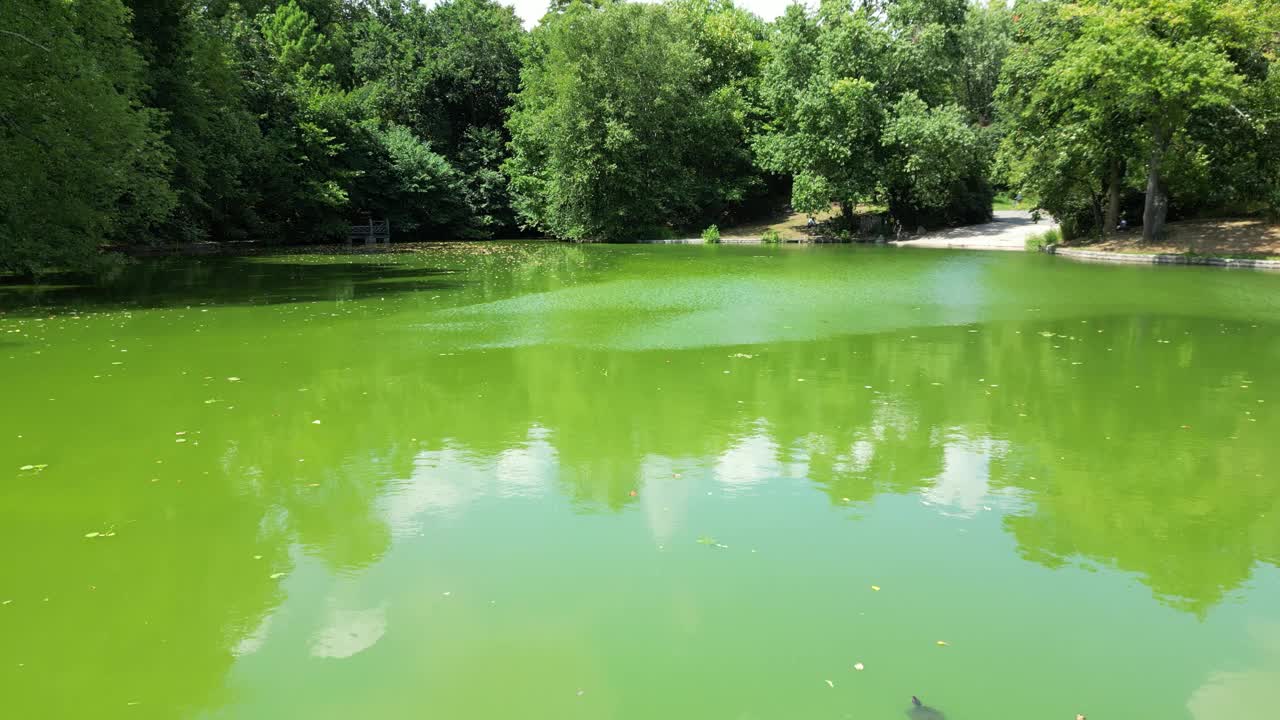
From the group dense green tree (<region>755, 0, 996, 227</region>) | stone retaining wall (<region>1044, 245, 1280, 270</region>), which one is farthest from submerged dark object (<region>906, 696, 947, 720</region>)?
dense green tree (<region>755, 0, 996, 227</region>)

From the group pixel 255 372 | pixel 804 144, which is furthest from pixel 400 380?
pixel 804 144

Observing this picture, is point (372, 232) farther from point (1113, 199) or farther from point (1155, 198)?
point (1155, 198)

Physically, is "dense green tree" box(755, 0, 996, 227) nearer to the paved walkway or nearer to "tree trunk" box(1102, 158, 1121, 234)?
the paved walkway

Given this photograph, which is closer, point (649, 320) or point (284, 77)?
point (649, 320)

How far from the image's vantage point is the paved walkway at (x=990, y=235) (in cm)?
3182

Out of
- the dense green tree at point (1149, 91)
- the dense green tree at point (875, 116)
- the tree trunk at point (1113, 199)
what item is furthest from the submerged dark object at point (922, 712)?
the dense green tree at point (875, 116)

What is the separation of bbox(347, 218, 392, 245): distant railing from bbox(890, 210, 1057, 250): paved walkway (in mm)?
22055

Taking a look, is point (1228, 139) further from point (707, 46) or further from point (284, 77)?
point (284, 77)

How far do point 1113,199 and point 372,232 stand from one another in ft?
94.6

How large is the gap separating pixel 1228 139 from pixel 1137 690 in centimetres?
2634

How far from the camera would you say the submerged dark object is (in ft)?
10.8

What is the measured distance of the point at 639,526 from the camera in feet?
Answer: 17.5

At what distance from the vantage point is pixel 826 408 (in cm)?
827

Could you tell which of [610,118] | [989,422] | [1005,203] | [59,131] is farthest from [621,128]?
[989,422]
